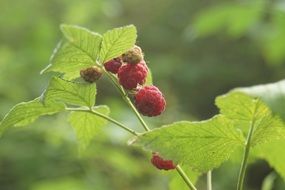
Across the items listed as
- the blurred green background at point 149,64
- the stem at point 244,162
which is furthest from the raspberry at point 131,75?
the blurred green background at point 149,64

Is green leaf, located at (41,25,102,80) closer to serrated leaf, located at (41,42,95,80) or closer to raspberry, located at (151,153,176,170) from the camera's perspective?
serrated leaf, located at (41,42,95,80)

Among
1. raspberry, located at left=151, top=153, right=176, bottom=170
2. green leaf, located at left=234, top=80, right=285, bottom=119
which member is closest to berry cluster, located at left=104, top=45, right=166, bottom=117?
raspberry, located at left=151, top=153, right=176, bottom=170

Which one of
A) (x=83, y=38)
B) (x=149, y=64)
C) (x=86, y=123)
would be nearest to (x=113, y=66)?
(x=83, y=38)

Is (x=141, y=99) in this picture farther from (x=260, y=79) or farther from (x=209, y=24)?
(x=260, y=79)

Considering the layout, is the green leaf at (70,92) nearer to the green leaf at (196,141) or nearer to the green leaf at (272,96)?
the green leaf at (196,141)

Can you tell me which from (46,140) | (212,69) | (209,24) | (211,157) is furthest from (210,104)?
(211,157)
